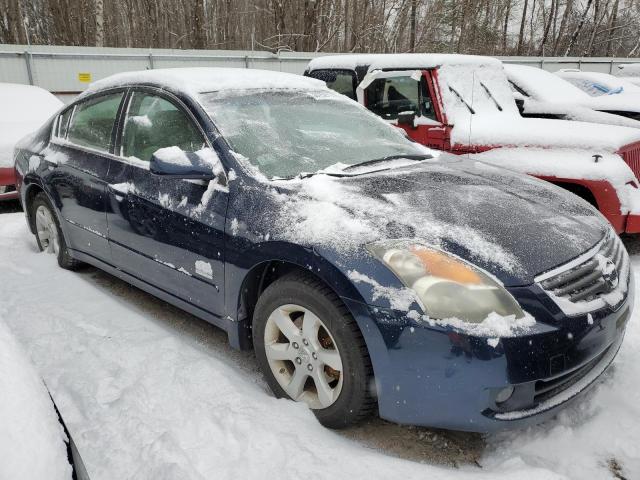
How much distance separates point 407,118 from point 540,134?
4.00 feet

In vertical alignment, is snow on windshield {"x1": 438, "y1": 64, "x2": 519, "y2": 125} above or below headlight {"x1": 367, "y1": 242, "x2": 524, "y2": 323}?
above

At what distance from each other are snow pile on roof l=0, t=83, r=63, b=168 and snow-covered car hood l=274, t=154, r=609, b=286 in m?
5.00

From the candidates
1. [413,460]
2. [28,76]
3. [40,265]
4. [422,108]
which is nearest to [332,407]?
[413,460]

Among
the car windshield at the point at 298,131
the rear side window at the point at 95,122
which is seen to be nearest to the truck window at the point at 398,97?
the car windshield at the point at 298,131

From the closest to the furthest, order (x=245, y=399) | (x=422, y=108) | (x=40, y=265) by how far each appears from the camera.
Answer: (x=245, y=399) → (x=40, y=265) → (x=422, y=108)

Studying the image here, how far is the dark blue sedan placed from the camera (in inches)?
77.7

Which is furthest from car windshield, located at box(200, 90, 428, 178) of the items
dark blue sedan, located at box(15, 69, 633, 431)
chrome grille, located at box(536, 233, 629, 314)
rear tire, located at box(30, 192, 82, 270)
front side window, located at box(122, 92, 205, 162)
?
rear tire, located at box(30, 192, 82, 270)

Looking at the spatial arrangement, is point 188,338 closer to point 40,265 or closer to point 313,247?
point 313,247

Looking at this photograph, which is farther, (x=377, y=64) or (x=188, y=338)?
(x=377, y=64)

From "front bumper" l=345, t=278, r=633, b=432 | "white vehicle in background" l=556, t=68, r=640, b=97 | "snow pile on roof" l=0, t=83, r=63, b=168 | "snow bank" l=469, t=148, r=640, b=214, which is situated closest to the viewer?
"front bumper" l=345, t=278, r=633, b=432

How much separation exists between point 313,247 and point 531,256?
2.86 ft

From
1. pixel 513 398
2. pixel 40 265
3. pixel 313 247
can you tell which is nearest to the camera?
pixel 513 398

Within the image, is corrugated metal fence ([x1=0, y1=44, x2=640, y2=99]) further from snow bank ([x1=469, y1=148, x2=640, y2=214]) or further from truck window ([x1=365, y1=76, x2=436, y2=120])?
snow bank ([x1=469, y1=148, x2=640, y2=214])

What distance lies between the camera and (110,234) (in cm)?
337
